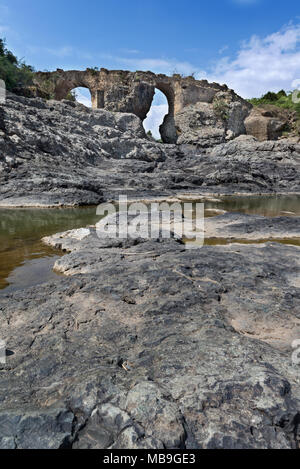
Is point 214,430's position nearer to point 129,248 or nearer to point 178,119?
point 129,248

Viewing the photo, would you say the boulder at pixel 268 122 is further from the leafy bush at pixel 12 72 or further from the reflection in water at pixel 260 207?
the leafy bush at pixel 12 72

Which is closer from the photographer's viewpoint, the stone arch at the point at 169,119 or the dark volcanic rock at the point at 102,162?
the dark volcanic rock at the point at 102,162

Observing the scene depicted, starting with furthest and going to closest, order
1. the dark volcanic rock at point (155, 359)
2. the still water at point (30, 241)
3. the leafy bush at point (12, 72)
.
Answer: the leafy bush at point (12, 72) → the still water at point (30, 241) → the dark volcanic rock at point (155, 359)

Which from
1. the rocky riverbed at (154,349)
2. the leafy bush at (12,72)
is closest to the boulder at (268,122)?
the leafy bush at (12,72)

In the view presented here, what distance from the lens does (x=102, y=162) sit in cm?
2694

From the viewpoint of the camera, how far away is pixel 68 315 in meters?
3.40

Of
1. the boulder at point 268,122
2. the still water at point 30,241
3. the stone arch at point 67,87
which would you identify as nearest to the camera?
the still water at point 30,241

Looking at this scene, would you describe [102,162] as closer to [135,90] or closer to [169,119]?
[135,90]

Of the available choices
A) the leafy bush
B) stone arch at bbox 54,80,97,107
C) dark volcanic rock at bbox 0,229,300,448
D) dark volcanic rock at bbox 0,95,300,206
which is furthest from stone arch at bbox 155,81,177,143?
dark volcanic rock at bbox 0,229,300,448

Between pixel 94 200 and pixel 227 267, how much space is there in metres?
13.8

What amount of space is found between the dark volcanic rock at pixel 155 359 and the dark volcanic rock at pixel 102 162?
13480 millimetres

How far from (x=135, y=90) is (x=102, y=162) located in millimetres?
17001

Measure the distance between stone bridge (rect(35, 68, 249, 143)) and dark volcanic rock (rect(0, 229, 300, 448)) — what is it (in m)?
36.2

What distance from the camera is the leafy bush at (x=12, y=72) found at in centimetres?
2820
